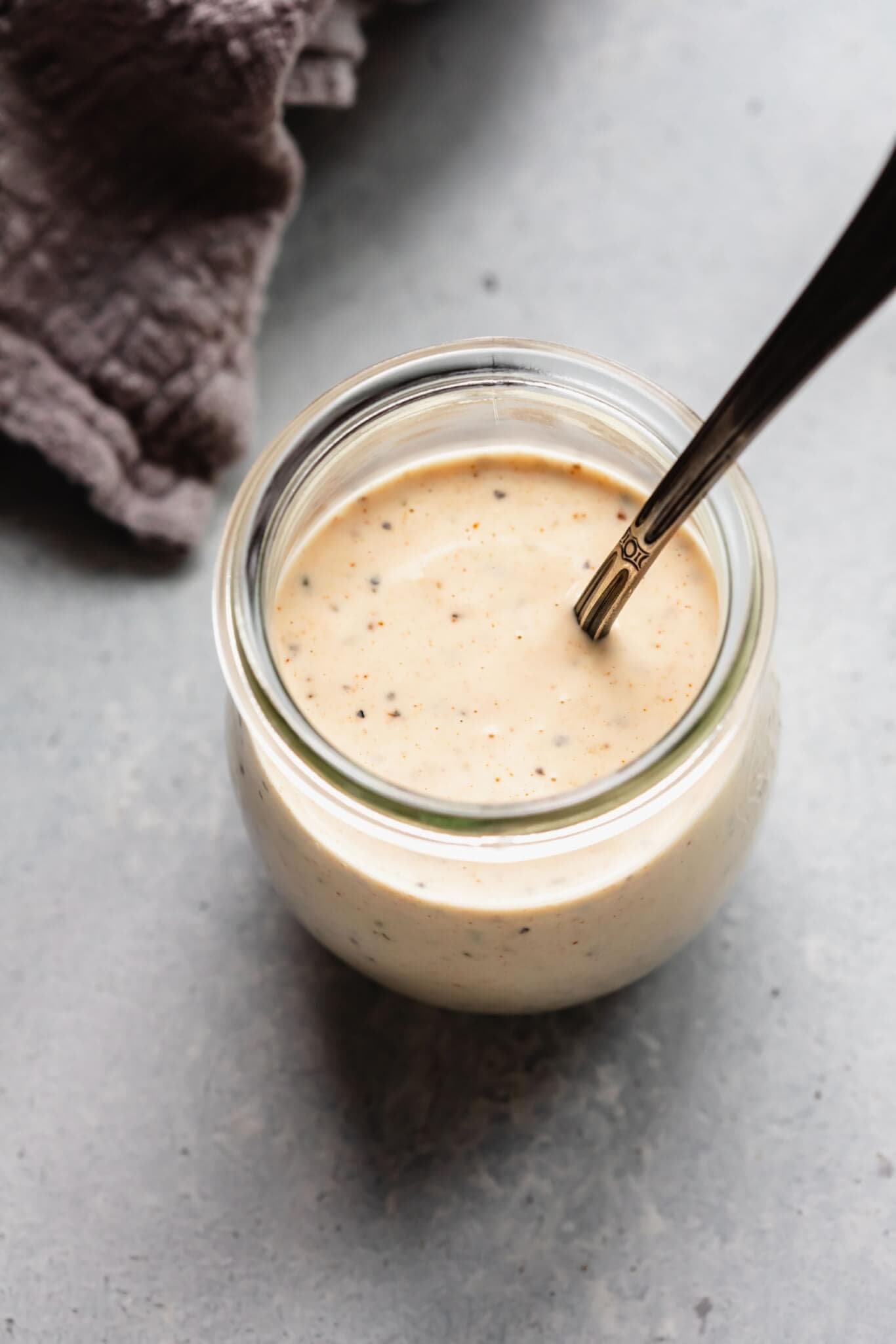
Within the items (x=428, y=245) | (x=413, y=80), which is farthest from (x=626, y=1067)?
(x=413, y=80)

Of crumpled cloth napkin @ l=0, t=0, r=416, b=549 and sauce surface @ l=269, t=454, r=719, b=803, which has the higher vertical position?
sauce surface @ l=269, t=454, r=719, b=803

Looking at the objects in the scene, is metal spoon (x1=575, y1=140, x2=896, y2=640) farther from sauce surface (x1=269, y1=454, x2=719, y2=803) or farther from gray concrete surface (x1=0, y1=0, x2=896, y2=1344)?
gray concrete surface (x1=0, y1=0, x2=896, y2=1344)

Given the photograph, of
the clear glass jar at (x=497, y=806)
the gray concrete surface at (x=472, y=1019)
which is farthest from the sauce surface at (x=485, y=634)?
the gray concrete surface at (x=472, y=1019)

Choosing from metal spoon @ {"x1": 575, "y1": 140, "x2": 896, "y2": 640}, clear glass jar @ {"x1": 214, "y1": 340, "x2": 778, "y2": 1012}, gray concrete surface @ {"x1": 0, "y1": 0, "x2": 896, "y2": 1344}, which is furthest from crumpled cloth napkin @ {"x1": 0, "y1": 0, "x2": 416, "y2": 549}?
metal spoon @ {"x1": 575, "y1": 140, "x2": 896, "y2": 640}

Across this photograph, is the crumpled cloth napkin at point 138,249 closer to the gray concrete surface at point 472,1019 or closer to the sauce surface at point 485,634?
the gray concrete surface at point 472,1019

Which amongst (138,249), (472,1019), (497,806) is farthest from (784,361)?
(138,249)

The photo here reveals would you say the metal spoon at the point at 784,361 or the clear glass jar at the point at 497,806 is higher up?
the metal spoon at the point at 784,361
